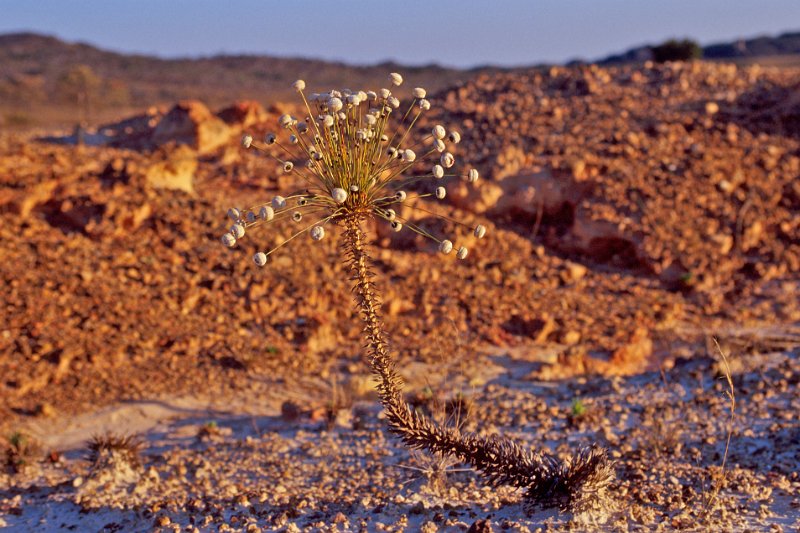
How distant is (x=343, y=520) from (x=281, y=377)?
257 centimetres

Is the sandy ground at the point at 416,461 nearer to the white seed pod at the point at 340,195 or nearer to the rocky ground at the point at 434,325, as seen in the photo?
the rocky ground at the point at 434,325

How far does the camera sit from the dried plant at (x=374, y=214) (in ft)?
8.85

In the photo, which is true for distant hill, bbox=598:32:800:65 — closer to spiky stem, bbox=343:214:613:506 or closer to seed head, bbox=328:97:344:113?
spiky stem, bbox=343:214:613:506

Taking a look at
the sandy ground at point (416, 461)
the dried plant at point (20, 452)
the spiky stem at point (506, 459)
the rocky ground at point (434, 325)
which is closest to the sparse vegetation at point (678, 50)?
the rocky ground at point (434, 325)

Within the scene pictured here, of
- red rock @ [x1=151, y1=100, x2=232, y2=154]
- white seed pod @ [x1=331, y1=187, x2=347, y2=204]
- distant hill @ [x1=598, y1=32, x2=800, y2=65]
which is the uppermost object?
distant hill @ [x1=598, y1=32, x2=800, y2=65]

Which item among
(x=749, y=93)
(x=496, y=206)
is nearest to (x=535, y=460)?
(x=496, y=206)

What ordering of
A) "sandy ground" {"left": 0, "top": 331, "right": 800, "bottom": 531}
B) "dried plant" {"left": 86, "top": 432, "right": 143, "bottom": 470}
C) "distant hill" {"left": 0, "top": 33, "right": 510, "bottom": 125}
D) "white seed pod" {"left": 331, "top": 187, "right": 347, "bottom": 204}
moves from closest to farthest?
"white seed pod" {"left": 331, "top": 187, "right": 347, "bottom": 204} < "sandy ground" {"left": 0, "top": 331, "right": 800, "bottom": 531} < "dried plant" {"left": 86, "top": 432, "right": 143, "bottom": 470} < "distant hill" {"left": 0, "top": 33, "right": 510, "bottom": 125}

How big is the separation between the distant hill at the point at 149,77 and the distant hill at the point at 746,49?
14.5 metres

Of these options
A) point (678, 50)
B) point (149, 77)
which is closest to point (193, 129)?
point (678, 50)

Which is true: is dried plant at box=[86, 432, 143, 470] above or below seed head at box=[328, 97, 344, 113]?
below

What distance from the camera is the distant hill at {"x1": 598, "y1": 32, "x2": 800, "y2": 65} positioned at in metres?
60.4

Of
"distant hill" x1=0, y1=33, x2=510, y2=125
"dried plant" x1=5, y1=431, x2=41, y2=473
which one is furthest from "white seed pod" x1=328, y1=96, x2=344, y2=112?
"distant hill" x1=0, y1=33, x2=510, y2=125

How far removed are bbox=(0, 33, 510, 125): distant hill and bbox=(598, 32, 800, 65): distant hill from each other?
14.5m

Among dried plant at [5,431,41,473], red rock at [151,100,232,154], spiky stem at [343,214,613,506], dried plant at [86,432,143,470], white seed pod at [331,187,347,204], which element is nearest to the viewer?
white seed pod at [331,187,347,204]
